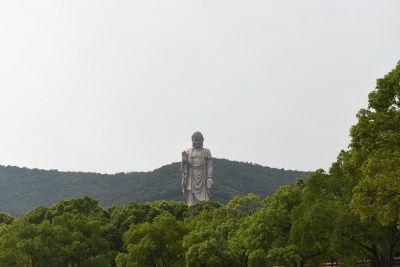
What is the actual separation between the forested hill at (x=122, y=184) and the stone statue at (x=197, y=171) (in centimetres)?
2037

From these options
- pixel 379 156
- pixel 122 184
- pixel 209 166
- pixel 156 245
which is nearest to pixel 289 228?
pixel 156 245

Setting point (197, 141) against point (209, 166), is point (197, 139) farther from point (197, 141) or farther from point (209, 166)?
point (209, 166)

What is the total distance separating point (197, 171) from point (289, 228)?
191 feet

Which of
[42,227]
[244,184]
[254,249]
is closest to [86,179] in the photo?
[244,184]

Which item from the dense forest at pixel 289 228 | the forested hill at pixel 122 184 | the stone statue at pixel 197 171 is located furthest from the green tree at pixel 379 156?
the forested hill at pixel 122 184

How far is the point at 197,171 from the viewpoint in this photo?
295ft

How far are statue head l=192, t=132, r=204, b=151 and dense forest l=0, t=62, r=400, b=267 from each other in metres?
34.4

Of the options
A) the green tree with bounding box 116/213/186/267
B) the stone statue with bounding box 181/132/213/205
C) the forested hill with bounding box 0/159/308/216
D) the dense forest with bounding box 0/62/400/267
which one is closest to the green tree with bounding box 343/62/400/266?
the dense forest with bounding box 0/62/400/267

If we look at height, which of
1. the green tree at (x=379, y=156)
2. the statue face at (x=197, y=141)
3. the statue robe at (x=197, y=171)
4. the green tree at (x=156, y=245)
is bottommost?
the green tree at (x=156, y=245)

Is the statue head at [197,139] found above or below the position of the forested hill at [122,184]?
above

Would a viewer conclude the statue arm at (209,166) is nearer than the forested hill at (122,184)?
Yes

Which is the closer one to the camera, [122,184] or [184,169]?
[184,169]

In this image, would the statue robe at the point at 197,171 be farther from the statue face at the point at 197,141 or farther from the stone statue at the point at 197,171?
the statue face at the point at 197,141

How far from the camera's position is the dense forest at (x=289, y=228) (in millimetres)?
19734
